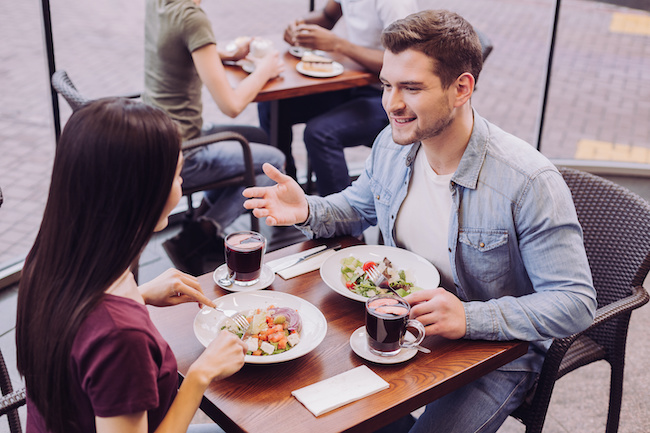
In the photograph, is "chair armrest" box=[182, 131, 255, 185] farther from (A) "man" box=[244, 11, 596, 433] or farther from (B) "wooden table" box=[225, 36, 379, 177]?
(A) "man" box=[244, 11, 596, 433]

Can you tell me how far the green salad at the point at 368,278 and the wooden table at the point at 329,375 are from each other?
0.14 ft

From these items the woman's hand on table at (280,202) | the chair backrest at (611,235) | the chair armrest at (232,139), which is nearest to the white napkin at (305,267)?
the woman's hand on table at (280,202)

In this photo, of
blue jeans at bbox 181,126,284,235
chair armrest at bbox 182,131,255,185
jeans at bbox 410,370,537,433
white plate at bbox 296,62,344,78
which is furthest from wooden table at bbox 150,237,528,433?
white plate at bbox 296,62,344,78

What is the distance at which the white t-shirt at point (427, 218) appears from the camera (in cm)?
185

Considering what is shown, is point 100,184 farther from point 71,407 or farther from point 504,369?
point 504,369

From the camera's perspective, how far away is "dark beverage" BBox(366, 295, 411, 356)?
4.60 feet

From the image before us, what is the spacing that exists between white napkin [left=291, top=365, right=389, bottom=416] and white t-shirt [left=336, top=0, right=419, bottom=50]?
224 centimetres

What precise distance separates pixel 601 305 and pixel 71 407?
5.03ft

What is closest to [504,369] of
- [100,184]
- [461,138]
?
[461,138]

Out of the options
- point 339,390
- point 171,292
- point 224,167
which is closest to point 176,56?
point 224,167

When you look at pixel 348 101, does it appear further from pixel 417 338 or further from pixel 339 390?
pixel 339 390

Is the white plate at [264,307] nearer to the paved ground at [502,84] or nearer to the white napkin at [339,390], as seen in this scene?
the white napkin at [339,390]

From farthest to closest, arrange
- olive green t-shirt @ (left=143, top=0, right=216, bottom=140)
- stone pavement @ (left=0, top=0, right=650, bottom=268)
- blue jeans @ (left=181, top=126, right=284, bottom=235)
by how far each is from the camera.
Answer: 1. stone pavement @ (left=0, top=0, right=650, bottom=268)
2. blue jeans @ (left=181, top=126, right=284, bottom=235)
3. olive green t-shirt @ (left=143, top=0, right=216, bottom=140)

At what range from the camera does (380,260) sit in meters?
1.80
